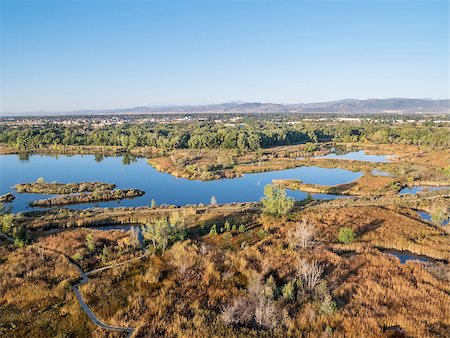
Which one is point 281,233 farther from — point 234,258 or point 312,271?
point 312,271

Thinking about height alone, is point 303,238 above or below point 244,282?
above

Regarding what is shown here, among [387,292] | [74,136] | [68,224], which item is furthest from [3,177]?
[387,292]

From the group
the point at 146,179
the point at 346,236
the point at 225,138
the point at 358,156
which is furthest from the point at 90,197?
the point at 358,156

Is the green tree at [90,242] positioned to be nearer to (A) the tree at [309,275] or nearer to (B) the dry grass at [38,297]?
(B) the dry grass at [38,297]

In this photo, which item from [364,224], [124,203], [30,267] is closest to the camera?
[30,267]

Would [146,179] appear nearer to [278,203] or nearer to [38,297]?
[278,203]

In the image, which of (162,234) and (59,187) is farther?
(59,187)

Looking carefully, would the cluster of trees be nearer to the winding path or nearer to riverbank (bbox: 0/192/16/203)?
riverbank (bbox: 0/192/16/203)

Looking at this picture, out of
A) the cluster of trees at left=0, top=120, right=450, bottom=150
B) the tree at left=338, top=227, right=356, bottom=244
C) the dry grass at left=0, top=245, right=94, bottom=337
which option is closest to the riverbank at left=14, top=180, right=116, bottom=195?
the dry grass at left=0, top=245, right=94, bottom=337
